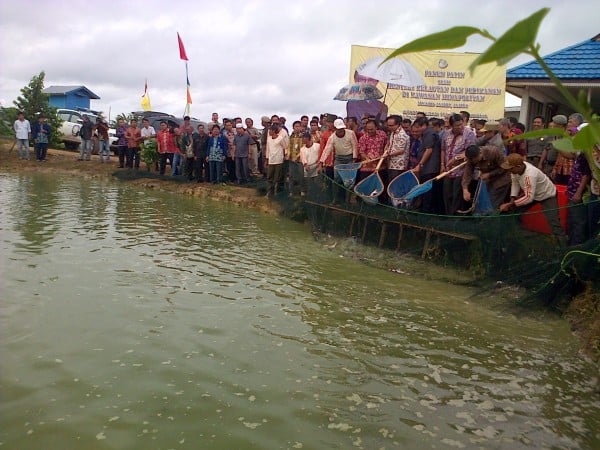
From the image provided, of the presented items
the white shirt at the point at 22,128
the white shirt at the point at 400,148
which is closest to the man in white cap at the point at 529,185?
the white shirt at the point at 400,148

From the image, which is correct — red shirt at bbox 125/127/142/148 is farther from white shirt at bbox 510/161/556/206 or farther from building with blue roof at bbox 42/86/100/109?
building with blue roof at bbox 42/86/100/109

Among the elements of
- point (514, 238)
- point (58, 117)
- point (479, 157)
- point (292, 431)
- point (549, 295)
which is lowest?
point (292, 431)

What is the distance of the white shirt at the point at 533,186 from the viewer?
20.7 ft

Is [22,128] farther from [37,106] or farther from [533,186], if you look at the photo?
[533,186]

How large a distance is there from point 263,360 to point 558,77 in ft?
30.4

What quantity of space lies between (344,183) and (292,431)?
6374 mm

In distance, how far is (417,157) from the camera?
29.2 ft

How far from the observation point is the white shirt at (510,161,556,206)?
6.32 meters

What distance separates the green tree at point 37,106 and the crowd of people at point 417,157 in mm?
6502

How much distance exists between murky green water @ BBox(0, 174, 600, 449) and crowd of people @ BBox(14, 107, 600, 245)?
61.2 inches

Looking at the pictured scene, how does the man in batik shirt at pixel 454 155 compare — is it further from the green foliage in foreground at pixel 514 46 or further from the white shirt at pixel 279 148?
the green foliage in foreground at pixel 514 46

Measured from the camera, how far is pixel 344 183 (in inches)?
363

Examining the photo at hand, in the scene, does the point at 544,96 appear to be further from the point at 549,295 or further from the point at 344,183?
the point at 549,295

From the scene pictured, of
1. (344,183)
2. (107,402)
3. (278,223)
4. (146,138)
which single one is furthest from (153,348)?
(146,138)
